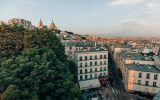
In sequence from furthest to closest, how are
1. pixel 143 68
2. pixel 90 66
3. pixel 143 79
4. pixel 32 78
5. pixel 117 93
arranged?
pixel 90 66, pixel 117 93, pixel 143 68, pixel 143 79, pixel 32 78

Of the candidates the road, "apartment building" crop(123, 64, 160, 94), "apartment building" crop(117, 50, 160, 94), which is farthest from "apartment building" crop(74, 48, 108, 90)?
"apartment building" crop(123, 64, 160, 94)

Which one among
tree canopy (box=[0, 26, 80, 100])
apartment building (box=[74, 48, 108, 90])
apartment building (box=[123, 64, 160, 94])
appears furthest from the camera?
apartment building (box=[74, 48, 108, 90])

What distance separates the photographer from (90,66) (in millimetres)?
57562

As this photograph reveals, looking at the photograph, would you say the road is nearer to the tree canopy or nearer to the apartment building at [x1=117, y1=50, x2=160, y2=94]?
the apartment building at [x1=117, y1=50, x2=160, y2=94]

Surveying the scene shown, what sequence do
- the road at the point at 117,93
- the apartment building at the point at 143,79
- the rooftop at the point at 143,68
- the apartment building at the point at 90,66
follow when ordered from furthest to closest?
the apartment building at the point at 90,66 → the rooftop at the point at 143,68 → the apartment building at the point at 143,79 → the road at the point at 117,93

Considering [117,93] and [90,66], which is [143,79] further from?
[90,66]

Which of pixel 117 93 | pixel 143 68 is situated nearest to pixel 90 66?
pixel 117 93

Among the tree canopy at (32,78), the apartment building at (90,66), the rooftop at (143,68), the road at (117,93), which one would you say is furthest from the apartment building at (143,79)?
the tree canopy at (32,78)

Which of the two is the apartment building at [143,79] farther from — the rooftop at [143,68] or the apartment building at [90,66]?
the apartment building at [90,66]

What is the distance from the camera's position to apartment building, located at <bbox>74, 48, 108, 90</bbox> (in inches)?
2216

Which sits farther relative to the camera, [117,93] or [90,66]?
[90,66]

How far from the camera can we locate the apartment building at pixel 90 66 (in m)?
56.3

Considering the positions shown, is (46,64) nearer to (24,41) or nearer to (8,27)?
(24,41)

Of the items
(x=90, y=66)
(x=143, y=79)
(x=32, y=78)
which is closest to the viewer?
(x=32, y=78)
